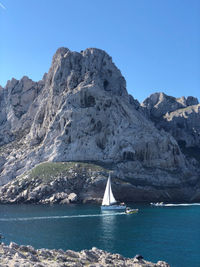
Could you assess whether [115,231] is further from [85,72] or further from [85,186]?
[85,72]

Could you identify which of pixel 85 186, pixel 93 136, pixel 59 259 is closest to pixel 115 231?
pixel 59 259

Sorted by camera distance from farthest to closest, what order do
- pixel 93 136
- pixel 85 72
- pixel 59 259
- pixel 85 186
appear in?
pixel 85 72 < pixel 93 136 < pixel 85 186 < pixel 59 259

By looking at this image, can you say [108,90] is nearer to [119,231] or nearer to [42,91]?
[42,91]

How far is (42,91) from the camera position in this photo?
19062 centimetres

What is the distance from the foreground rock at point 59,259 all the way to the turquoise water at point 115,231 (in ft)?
26.6

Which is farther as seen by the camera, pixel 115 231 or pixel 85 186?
pixel 85 186

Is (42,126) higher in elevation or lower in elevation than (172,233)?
higher

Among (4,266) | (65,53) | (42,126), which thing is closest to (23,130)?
(42,126)

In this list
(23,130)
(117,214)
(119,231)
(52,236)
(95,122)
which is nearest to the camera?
(52,236)

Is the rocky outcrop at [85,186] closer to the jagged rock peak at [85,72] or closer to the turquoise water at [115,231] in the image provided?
the turquoise water at [115,231]

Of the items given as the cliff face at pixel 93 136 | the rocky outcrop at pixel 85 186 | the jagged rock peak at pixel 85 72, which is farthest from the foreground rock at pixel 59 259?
the jagged rock peak at pixel 85 72

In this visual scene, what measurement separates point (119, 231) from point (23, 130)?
126413mm

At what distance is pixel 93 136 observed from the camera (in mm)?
152375

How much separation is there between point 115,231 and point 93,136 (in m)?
83.0
